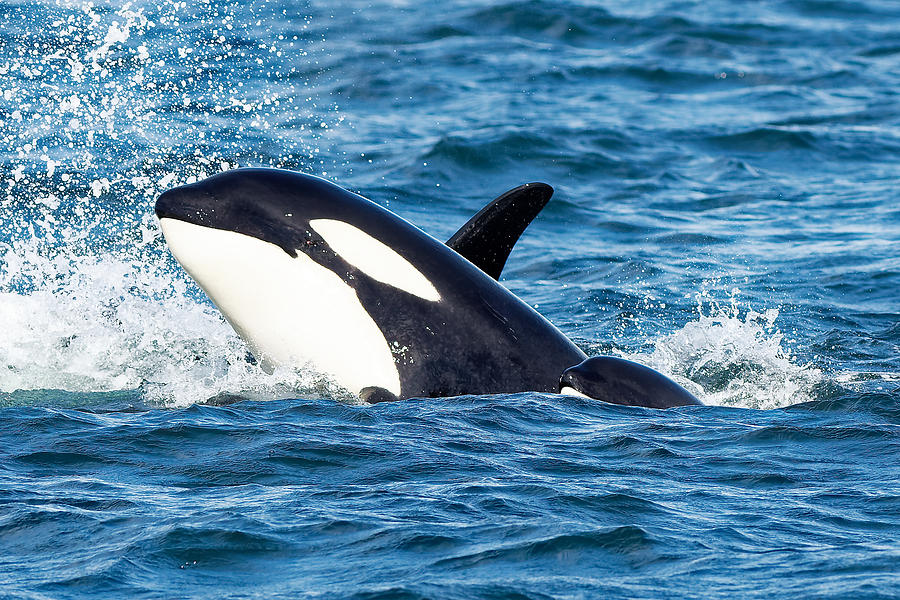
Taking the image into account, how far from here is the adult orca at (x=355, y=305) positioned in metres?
8.79

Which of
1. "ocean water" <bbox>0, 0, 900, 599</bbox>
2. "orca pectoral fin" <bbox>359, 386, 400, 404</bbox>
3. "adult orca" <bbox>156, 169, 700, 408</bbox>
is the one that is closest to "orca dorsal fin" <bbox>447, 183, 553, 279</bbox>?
"adult orca" <bbox>156, 169, 700, 408</bbox>

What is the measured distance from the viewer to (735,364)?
11.2 metres

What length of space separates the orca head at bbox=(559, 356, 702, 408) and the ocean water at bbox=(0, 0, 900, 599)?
0.69ft

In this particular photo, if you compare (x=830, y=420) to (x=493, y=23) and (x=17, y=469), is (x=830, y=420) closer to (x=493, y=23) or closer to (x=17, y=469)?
(x=17, y=469)

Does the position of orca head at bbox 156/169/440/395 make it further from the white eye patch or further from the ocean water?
the ocean water

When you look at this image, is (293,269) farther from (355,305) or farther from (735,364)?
(735,364)

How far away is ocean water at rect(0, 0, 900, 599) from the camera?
595 cm

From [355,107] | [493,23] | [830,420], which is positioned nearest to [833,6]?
[493,23]

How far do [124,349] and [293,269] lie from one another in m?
2.17

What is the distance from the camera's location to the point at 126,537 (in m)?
5.98

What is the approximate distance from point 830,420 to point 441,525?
350cm

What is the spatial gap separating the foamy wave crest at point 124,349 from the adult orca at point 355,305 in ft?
1.28

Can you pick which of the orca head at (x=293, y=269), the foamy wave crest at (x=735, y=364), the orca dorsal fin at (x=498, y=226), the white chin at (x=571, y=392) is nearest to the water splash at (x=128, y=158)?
the orca head at (x=293, y=269)

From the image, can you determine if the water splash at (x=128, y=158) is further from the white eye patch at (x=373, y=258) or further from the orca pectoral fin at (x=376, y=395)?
the white eye patch at (x=373, y=258)
